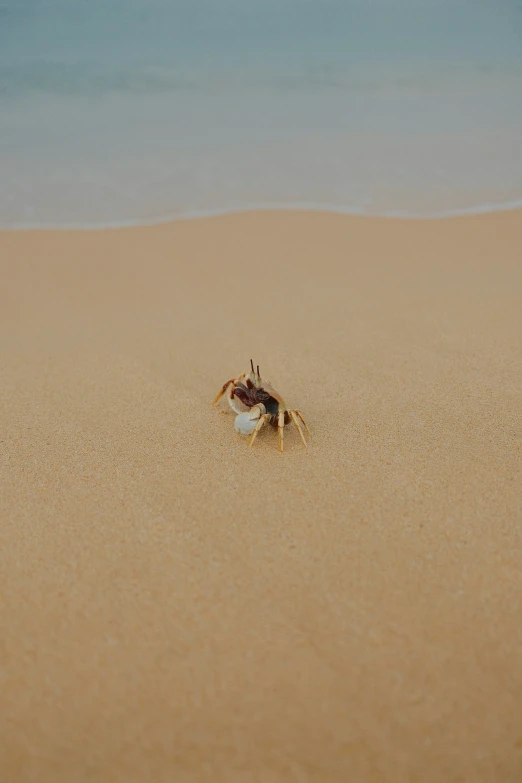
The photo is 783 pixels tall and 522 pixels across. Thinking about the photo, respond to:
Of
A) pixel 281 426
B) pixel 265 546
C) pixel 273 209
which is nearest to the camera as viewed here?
pixel 265 546

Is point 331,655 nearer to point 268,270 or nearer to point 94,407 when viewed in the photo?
point 94,407

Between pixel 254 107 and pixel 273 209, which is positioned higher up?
pixel 254 107

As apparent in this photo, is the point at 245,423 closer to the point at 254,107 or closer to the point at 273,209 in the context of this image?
the point at 273,209

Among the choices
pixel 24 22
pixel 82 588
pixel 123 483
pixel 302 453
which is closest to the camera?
pixel 82 588

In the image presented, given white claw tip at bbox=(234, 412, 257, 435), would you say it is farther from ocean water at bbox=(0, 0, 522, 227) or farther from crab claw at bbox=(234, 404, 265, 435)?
ocean water at bbox=(0, 0, 522, 227)

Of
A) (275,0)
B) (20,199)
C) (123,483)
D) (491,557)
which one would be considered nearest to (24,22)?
(275,0)

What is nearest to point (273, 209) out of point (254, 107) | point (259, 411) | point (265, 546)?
point (259, 411)

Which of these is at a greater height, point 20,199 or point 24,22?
point 24,22
